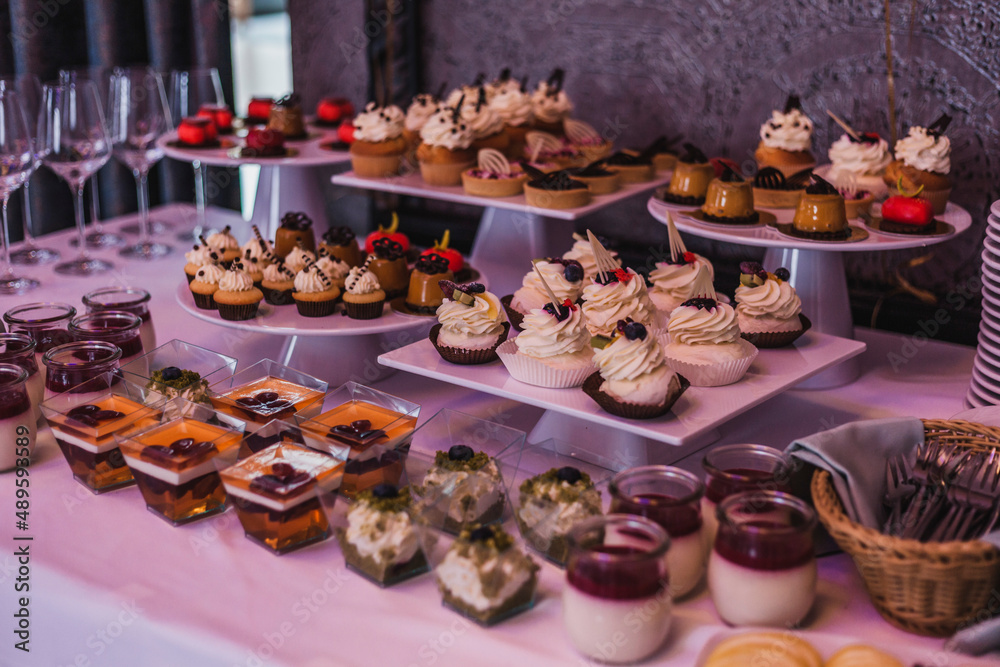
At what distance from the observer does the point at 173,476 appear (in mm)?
1766

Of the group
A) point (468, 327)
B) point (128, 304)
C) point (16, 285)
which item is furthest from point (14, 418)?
point (16, 285)

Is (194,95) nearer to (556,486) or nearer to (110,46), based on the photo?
(110,46)

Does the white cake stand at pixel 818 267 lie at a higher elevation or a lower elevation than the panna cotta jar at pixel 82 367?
higher

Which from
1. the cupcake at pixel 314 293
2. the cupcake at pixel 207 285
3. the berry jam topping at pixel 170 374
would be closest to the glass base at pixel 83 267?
the cupcake at pixel 207 285

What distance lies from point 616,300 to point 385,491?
72 centimetres

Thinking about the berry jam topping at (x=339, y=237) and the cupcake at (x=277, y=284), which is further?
the berry jam topping at (x=339, y=237)

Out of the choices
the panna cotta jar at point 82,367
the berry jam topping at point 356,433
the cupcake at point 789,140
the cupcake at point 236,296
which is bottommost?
the berry jam topping at point 356,433

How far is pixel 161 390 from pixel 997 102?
238 centimetres

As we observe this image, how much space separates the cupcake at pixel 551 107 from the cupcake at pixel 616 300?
4.35ft

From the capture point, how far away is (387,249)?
8.16ft

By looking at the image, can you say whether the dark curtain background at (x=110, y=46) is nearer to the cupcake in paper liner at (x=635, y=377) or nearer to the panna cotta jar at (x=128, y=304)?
the panna cotta jar at (x=128, y=304)

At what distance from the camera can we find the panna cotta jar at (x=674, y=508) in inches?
59.2

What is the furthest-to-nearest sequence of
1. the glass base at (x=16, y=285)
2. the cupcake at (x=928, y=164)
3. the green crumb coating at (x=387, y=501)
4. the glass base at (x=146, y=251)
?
1. the glass base at (x=146, y=251)
2. the glass base at (x=16, y=285)
3. the cupcake at (x=928, y=164)
4. the green crumb coating at (x=387, y=501)

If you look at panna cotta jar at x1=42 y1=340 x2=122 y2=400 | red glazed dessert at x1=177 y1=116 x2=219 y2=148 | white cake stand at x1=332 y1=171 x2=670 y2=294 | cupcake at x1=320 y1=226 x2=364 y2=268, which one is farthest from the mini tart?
panna cotta jar at x1=42 y1=340 x2=122 y2=400
